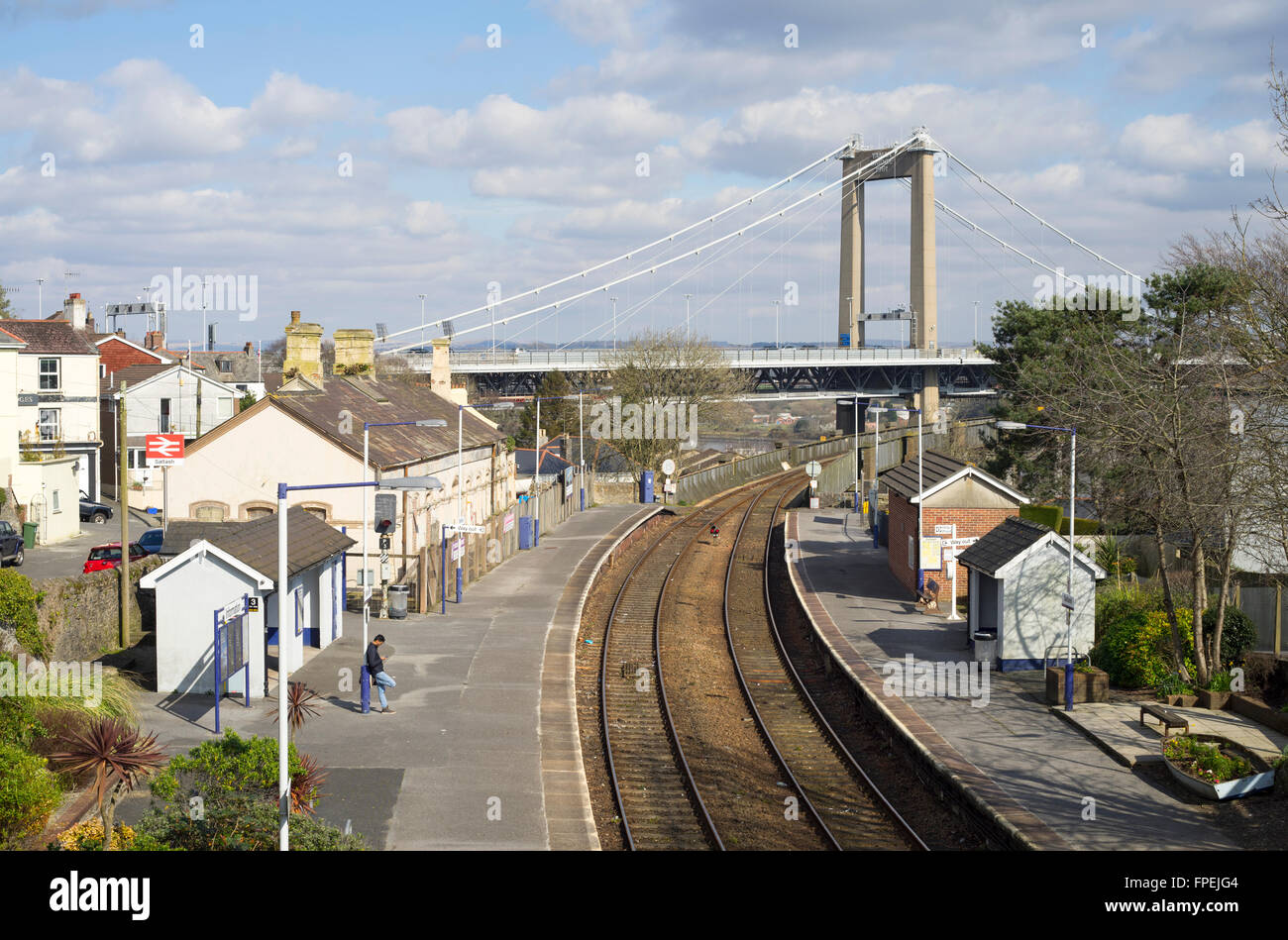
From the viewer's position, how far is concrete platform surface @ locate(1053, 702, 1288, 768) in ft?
55.1

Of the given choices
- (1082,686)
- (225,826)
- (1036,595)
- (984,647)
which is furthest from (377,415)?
(225,826)

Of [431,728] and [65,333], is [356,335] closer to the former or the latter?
[65,333]

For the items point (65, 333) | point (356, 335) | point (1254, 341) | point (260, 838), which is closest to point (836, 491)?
point (356, 335)

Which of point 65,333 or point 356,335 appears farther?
point 65,333

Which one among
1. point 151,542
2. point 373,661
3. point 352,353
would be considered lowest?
point 373,661

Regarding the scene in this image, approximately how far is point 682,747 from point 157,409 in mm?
44879

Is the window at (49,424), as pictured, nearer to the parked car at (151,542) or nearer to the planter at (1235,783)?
the parked car at (151,542)

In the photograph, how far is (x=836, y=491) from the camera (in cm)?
6462

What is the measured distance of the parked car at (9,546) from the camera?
32656mm

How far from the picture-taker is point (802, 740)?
2042cm

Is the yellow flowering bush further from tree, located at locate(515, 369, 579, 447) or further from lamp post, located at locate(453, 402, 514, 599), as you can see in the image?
tree, located at locate(515, 369, 579, 447)

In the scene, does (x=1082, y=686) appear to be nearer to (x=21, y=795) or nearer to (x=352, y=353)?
(x=21, y=795)

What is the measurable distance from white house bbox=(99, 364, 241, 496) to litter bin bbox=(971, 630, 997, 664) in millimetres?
42015
